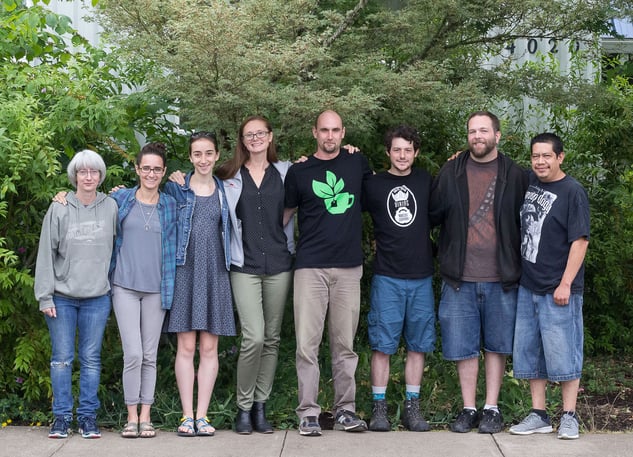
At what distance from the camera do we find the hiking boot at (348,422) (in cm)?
562

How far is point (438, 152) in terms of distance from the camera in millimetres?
7191

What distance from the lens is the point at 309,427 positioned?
5.56 metres

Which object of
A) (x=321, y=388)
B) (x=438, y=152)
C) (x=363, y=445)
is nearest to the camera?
(x=363, y=445)

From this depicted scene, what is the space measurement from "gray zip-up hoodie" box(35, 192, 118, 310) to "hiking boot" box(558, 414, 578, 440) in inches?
117

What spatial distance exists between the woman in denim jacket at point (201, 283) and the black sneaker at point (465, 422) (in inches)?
62.2

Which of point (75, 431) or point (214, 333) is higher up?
point (214, 333)

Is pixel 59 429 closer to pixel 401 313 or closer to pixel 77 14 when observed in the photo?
pixel 401 313

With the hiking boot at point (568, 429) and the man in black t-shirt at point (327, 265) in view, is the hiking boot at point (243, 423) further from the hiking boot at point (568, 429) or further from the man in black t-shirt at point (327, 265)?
the hiking boot at point (568, 429)

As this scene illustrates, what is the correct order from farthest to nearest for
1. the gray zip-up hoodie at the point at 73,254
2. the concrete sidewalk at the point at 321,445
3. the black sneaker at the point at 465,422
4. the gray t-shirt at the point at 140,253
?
the black sneaker at the point at 465,422 → the gray t-shirt at the point at 140,253 → the gray zip-up hoodie at the point at 73,254 → the concrete sidewalk at the point at 321,445

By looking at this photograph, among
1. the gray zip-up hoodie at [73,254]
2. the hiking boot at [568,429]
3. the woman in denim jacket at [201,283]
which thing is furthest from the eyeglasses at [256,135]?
the hiking boot at [568,429]

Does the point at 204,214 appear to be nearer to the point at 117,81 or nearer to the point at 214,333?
the point at 214,333

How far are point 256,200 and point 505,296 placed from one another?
172 centimetres

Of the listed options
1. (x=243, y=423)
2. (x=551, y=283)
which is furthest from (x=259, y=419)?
(x=551, y=283)

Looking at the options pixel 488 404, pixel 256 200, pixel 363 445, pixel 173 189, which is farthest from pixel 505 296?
pixel 173 189
